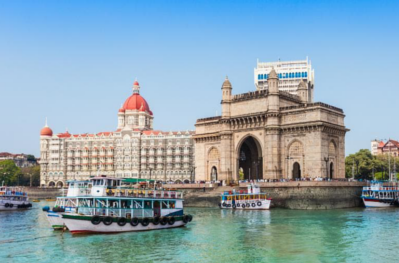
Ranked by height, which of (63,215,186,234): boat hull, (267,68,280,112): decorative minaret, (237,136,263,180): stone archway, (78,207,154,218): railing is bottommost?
(63,215,186,234): boat hull

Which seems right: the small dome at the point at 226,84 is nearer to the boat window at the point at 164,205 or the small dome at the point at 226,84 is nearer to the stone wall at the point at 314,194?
the stone wall at the point at 314,194

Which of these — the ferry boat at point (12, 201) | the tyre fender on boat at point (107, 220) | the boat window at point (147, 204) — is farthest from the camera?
the ferry boat at point (12, 201)

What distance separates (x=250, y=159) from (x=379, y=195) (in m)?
26.7

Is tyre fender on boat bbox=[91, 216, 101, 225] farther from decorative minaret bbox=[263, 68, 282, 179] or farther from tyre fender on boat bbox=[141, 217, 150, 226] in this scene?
decorative minaret bbox=[263, 68, 282, 179]

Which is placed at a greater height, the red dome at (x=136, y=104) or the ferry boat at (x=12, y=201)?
the red dome at (x=136, y=104)

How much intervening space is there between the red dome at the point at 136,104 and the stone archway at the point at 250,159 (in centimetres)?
6447

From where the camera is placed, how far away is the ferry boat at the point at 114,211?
41.8m

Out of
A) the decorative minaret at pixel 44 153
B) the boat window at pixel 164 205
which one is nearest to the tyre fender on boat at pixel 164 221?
the boat window at pixel 164 205

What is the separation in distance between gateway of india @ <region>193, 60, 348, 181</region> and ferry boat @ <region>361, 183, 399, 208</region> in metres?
6.85

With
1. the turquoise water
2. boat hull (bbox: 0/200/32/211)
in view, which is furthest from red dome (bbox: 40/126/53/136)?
the turquoise water

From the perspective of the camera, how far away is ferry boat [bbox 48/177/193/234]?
4178 cm

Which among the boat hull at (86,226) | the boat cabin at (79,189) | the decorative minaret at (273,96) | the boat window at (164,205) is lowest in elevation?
the boat hull at (86,226)

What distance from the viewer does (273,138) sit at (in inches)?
3098

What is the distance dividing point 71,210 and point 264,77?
120296mm
